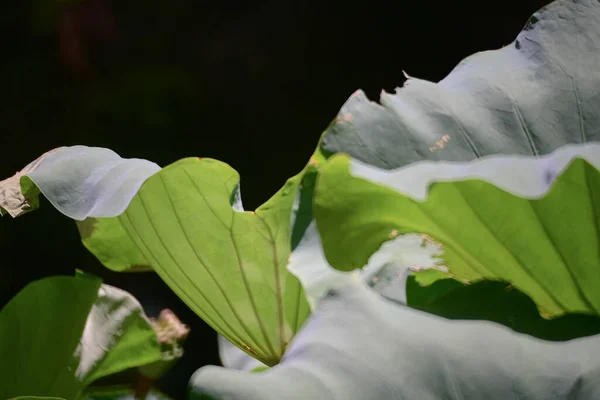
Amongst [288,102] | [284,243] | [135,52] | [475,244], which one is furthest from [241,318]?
[135,52]

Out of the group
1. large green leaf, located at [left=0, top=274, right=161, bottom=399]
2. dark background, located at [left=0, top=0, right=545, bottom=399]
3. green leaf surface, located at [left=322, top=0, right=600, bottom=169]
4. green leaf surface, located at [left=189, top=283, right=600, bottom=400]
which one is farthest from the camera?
dark background, located at [left=0, top=0, right=545, bottom=399]

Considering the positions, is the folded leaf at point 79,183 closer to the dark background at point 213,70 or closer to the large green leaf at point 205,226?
the large green leaf at point 205,226

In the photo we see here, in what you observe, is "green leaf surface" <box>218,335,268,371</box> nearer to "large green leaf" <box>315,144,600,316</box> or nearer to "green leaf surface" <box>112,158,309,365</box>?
"green leaf surface" <box>112,158,309,365</box>

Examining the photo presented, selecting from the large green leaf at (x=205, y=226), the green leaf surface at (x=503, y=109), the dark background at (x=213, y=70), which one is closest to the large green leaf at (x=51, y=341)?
the large green leaf at (x=205, y=226)

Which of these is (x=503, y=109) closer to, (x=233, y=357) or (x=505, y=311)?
(x=505, y=311)

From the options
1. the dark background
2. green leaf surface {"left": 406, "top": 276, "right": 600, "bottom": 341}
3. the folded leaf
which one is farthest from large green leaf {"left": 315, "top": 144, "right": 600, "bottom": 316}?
the dark background

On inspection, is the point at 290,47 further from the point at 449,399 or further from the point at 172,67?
the point at 449,399
